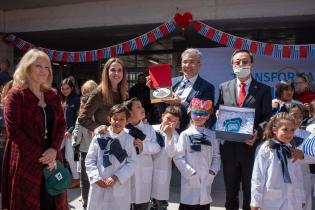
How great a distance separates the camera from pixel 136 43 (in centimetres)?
759

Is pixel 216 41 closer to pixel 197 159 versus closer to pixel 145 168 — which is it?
pixel 197 159

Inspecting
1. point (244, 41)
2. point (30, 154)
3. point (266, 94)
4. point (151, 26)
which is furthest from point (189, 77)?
point (151, 26)

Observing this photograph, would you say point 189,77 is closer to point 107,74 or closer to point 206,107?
point 206,107

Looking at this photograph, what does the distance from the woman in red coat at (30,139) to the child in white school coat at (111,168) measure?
0.38m

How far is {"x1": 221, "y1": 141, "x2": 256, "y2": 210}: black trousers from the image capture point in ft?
11.5

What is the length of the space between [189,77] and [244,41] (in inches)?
129

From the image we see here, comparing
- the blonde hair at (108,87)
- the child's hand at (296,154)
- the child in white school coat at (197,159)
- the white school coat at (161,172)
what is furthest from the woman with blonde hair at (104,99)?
the child's hand at (296,154)

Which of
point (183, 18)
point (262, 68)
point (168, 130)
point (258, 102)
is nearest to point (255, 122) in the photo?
point (258, 102)

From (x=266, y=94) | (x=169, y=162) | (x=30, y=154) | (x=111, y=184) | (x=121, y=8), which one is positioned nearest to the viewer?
(x=30, y=154)

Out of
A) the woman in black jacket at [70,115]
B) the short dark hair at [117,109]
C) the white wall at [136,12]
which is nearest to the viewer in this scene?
the short dark hair at [117,109]

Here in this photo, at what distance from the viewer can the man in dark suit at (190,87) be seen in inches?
149

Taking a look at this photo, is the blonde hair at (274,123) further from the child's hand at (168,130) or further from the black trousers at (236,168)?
the child's hand at (168,130)

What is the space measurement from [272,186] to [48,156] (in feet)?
6.13

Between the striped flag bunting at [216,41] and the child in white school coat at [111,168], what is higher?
the striped flag bunting at [216,41]
